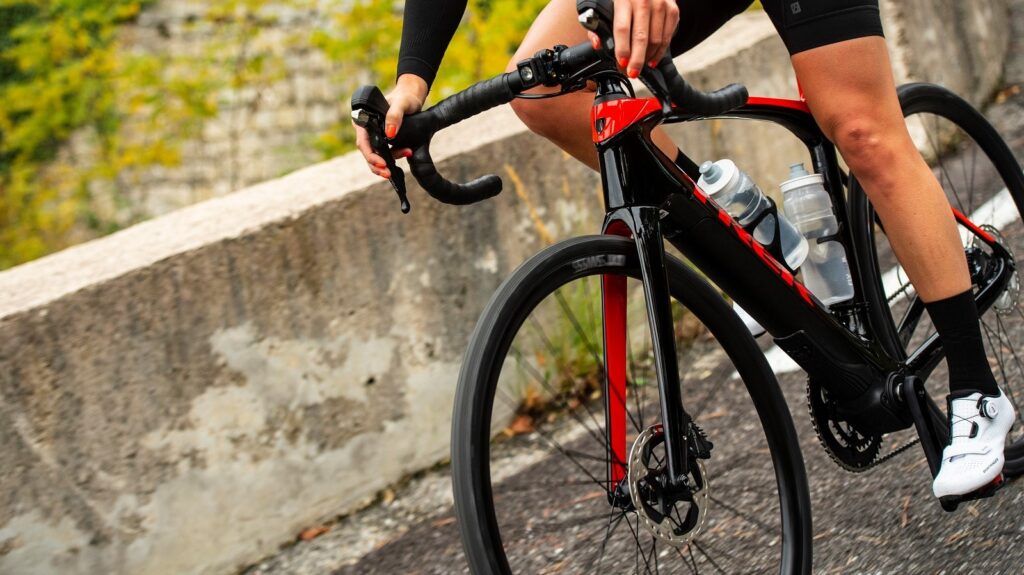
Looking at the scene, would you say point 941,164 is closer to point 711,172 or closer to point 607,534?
point 711,172

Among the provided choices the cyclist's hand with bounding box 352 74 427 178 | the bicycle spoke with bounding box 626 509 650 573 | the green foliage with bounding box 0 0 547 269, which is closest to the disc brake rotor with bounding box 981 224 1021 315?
the bicycle spoke with bounding box 626 509 650 573

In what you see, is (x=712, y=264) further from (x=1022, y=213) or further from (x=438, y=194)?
(x=1022, y=213)

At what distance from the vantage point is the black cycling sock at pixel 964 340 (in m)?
2.31

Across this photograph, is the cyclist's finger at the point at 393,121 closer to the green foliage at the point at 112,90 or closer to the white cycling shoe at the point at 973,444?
the white cycling shoe at the point at 973,444

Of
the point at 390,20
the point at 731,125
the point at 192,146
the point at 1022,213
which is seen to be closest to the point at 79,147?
the point at 192,146

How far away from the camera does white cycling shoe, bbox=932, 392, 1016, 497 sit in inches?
87.7

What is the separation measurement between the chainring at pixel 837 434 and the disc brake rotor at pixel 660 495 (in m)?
0.48

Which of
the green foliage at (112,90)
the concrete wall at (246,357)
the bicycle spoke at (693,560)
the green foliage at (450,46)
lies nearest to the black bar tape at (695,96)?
the bicycle spoke at (693,560)

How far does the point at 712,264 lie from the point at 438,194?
52cm

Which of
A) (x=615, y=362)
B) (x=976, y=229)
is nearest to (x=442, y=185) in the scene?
(x=615, y=362)

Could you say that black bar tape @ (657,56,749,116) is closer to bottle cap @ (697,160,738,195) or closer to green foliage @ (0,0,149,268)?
bottle cap @ (697,160,738,195)

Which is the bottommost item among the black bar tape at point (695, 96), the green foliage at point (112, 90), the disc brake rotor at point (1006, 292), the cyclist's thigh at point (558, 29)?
the disc brake rotor at point (1006, 292)

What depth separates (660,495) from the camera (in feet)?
6.15

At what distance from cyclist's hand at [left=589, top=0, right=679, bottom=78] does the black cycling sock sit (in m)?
0.97
